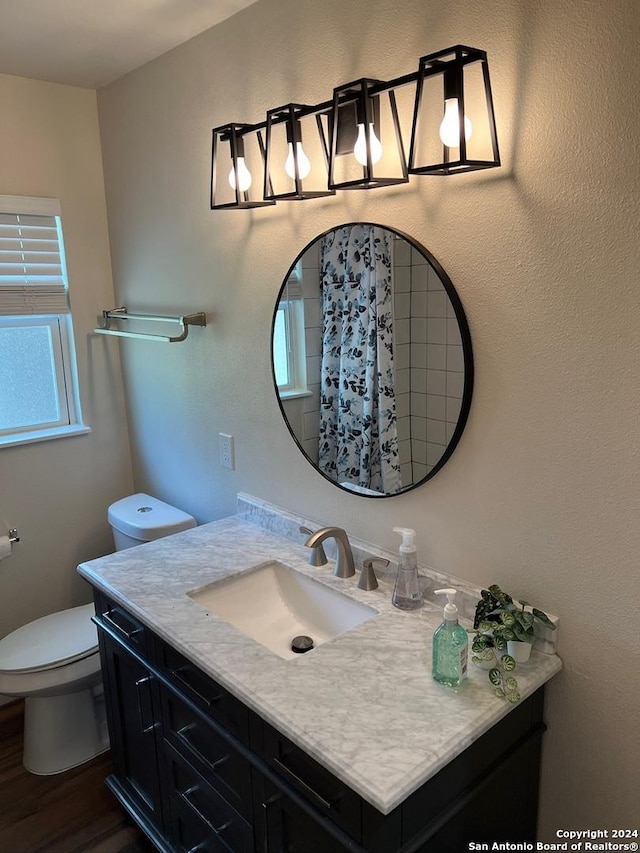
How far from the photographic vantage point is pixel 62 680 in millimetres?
2283

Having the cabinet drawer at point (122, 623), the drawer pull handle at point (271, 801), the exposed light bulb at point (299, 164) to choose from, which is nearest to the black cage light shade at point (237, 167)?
the exposed light bulb at point (299, 164)

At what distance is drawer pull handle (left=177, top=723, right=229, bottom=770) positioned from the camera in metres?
1.57

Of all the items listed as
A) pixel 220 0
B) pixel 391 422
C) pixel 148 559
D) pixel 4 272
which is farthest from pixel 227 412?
pixel 220 0

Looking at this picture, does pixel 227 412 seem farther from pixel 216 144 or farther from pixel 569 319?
pixel 569 319

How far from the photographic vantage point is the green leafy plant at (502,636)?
54.3 inches

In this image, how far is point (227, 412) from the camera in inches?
93.6

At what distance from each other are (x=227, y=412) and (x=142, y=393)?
63 cm

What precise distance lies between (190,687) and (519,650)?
79 cm

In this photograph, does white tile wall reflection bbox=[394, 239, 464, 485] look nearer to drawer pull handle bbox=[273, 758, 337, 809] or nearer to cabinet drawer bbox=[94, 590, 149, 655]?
drawer pull handle bbox=[273, 758, 337, 809]

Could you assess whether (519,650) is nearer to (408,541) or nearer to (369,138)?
(408,541)

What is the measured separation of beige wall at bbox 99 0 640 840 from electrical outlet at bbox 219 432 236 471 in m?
0.33

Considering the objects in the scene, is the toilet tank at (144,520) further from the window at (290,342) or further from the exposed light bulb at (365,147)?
the exposed light bulb at (365,147)

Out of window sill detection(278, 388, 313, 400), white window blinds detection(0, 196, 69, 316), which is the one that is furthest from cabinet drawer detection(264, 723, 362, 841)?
white window blinds detection(0, 196, 69, 316)

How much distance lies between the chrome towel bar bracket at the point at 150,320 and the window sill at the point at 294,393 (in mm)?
495
